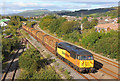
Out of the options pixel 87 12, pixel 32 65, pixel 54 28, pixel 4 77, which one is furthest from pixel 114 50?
pixel 87 12

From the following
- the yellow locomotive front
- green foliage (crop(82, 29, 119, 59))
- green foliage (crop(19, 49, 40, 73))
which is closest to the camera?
the yellow locomotive front

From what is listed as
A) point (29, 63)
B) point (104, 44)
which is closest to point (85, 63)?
point (29, 63)

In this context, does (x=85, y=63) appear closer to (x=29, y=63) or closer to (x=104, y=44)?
(x=29, y=63)

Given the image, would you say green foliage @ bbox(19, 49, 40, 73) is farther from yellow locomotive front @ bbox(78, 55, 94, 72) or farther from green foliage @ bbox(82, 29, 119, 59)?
green foliage @ bbox(82, 29, 119, 59)

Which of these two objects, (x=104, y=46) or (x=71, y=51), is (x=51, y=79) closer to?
(x=71, y=51)

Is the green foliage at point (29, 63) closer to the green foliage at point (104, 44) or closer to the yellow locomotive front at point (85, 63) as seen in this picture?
the yellow locomotive front at point (85, 63)

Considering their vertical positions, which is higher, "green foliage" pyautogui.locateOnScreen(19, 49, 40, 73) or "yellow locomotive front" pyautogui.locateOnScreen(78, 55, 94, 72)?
"yellow locomotive front" pyautogui.locateOnScreen(78, 55, 94, 72)

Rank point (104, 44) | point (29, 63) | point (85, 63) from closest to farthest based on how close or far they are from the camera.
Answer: point (85, 63) < point (29, 63) < point (104, 44)

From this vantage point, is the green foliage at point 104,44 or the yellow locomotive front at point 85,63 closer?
the yellow locomotive front at point 85,63

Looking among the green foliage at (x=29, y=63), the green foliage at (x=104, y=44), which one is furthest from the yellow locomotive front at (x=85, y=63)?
the green foliage at (x=104, y=44)

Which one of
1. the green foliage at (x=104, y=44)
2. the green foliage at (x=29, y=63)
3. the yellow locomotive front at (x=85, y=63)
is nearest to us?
the yellow locomotive front at (x=85, y=63)

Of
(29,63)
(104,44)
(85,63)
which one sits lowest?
(29,63)

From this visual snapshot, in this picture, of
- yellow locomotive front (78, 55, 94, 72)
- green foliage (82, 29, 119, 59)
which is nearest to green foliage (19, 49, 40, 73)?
yellow locomotive front (78, 55, 94, 72)

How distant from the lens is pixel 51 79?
12.3 metres
